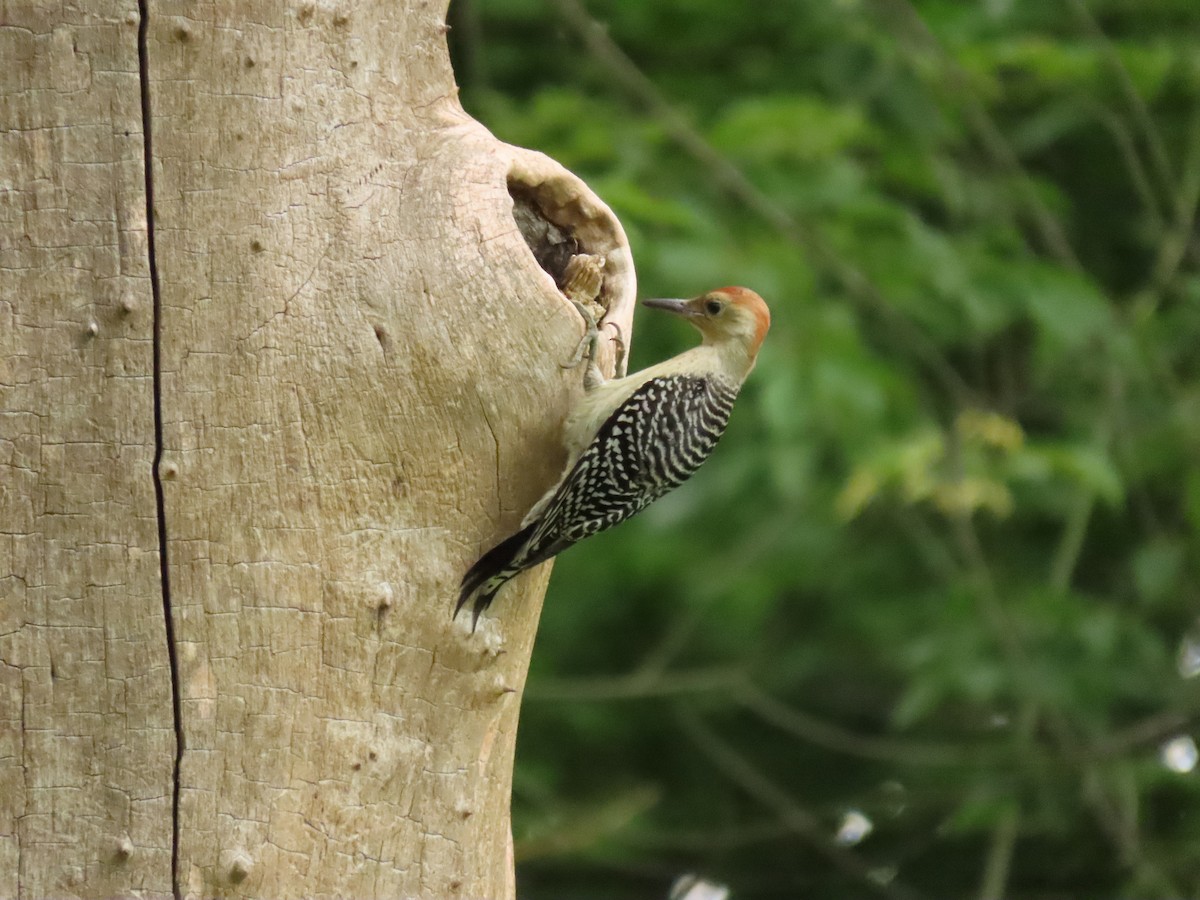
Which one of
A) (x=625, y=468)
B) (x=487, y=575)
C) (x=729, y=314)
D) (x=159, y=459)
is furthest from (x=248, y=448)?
(x=729, y=314)

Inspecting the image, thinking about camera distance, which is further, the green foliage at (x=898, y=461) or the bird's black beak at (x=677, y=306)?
the green foliage at (x=898, y=461)

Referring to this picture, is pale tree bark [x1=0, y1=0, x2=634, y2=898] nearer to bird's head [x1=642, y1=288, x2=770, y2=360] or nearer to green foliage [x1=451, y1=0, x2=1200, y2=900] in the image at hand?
bird's head [x1=642, y1=288, x2=770, y2=360]

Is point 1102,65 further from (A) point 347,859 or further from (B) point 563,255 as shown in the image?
(A) point 347,859

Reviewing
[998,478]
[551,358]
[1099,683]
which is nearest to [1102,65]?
[998,478]

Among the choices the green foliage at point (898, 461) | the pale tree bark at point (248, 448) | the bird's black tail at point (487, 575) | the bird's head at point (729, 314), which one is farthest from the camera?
the green foliage at point (898, 461)

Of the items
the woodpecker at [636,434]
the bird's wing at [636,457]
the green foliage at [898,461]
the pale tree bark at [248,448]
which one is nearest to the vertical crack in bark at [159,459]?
the pale tree bark at [248,448]

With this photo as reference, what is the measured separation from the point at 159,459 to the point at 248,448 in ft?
0.58

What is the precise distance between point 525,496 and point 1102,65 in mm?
3581

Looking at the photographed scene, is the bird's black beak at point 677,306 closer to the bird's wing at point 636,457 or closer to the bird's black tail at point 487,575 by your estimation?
the bird's wing at point 636,457

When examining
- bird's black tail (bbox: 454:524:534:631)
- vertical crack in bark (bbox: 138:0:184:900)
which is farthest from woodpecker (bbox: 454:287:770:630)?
vertical crack in bark (bbox: 138:0:184:900)

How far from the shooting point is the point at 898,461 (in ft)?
16.7

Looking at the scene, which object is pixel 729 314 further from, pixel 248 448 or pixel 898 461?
pixel 248 448

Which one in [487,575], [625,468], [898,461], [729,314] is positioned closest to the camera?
[487,575]

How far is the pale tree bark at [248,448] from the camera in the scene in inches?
119
